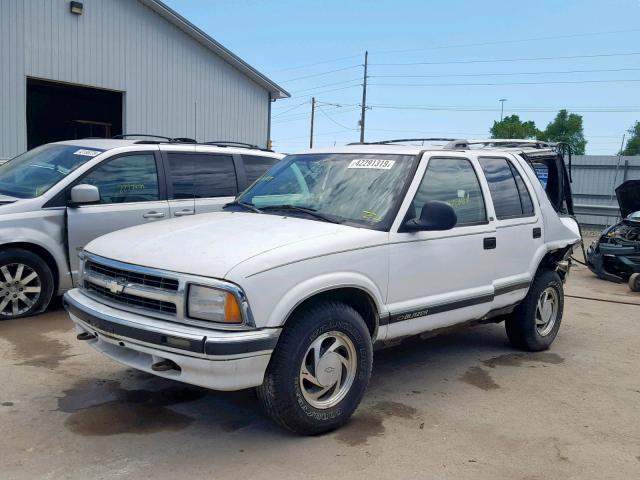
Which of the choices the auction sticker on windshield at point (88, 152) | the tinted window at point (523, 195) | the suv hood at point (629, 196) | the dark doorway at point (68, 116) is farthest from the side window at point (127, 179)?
the dark doorway at point (68, 116)

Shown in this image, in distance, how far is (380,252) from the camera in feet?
13.4

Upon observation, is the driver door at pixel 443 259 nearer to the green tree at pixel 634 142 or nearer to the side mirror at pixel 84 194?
the side mirror at pixel 84 194

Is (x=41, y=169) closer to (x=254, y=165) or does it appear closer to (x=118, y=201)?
(x=118, y=201)

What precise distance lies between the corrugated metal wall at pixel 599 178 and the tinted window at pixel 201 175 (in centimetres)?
1256

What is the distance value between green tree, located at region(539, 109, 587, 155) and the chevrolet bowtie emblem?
200ft

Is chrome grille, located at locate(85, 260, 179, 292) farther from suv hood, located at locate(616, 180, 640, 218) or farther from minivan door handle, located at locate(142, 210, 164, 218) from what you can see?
suv hood, located at locate(616, 180, 640, 218)

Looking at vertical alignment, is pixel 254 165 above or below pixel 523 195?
above

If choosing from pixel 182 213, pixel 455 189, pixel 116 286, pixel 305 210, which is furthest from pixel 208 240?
pixel 182 213

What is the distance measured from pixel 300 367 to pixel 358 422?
75 centimetres

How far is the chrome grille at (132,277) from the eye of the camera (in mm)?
3510

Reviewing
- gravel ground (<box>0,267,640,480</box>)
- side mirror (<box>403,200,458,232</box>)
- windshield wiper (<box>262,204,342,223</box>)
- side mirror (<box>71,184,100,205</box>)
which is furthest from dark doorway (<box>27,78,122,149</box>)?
side mirror (<box>403,200,458,232</box>)

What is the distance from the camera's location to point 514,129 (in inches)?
2288

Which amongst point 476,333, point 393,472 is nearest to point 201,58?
point 476,333

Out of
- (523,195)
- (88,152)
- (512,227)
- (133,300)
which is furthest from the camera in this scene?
(88,152)
